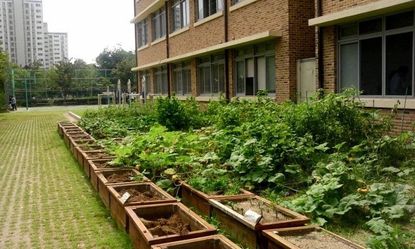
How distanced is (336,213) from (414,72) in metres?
5.61

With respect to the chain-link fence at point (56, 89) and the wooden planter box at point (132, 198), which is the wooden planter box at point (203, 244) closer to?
the wooden planter box at point (132, 198)

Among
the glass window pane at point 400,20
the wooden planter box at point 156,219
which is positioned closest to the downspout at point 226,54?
the glass window pane at point 400,20

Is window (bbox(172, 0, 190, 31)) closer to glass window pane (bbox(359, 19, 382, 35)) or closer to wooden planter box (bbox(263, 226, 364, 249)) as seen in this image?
glass window pane (bbox(359, 19, 382, 35))

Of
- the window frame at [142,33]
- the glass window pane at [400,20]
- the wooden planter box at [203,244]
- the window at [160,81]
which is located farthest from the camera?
the window frame at [142,33]

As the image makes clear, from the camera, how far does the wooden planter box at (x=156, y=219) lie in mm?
4287

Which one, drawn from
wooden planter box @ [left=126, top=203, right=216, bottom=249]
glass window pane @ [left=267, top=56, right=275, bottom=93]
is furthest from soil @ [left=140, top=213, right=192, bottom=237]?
glass window pane @ [left=267, top=56, right=275, bottom=93]

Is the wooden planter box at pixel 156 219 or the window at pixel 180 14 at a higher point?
the window at pixel 180 14

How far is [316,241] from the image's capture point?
430 cm

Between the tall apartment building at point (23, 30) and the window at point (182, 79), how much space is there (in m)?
72.9

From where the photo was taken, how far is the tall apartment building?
3661 inches

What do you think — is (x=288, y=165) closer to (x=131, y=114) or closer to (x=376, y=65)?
(x=376, y=65)

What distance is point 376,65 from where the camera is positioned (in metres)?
10.6

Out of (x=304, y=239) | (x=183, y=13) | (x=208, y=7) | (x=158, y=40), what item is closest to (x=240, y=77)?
(x=208, y=7)

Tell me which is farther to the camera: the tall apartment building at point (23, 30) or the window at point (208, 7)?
the tall apartment building at point (23, 30)
